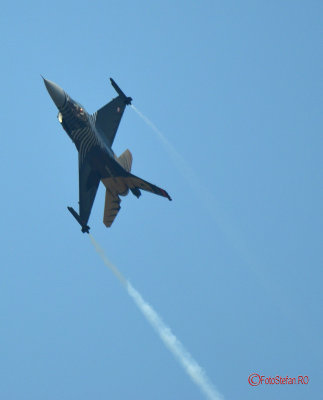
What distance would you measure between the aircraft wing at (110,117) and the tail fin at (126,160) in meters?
1.78

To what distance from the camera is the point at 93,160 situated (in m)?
67.2

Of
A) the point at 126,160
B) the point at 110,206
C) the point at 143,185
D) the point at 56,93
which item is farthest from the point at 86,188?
the point at 56,93

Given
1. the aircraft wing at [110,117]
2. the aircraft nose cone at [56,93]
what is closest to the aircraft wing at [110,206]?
the aircraft wing at [110,117]

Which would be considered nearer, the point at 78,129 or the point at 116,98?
the point at 78,129

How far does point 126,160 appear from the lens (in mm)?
68875

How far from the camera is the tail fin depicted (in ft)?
224

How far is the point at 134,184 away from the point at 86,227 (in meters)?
6.22

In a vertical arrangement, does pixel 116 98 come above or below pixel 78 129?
above

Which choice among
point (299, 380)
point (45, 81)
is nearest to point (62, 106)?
point (45, 81)

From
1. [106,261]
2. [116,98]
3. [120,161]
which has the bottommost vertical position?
[106,261]

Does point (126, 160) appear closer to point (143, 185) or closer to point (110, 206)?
point (143, 185)

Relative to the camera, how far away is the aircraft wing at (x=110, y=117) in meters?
69.9

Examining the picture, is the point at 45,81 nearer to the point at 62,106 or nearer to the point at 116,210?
the point at 62,106

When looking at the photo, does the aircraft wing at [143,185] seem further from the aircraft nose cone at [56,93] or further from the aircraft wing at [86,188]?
the aircraft nose cone at [56,93]
